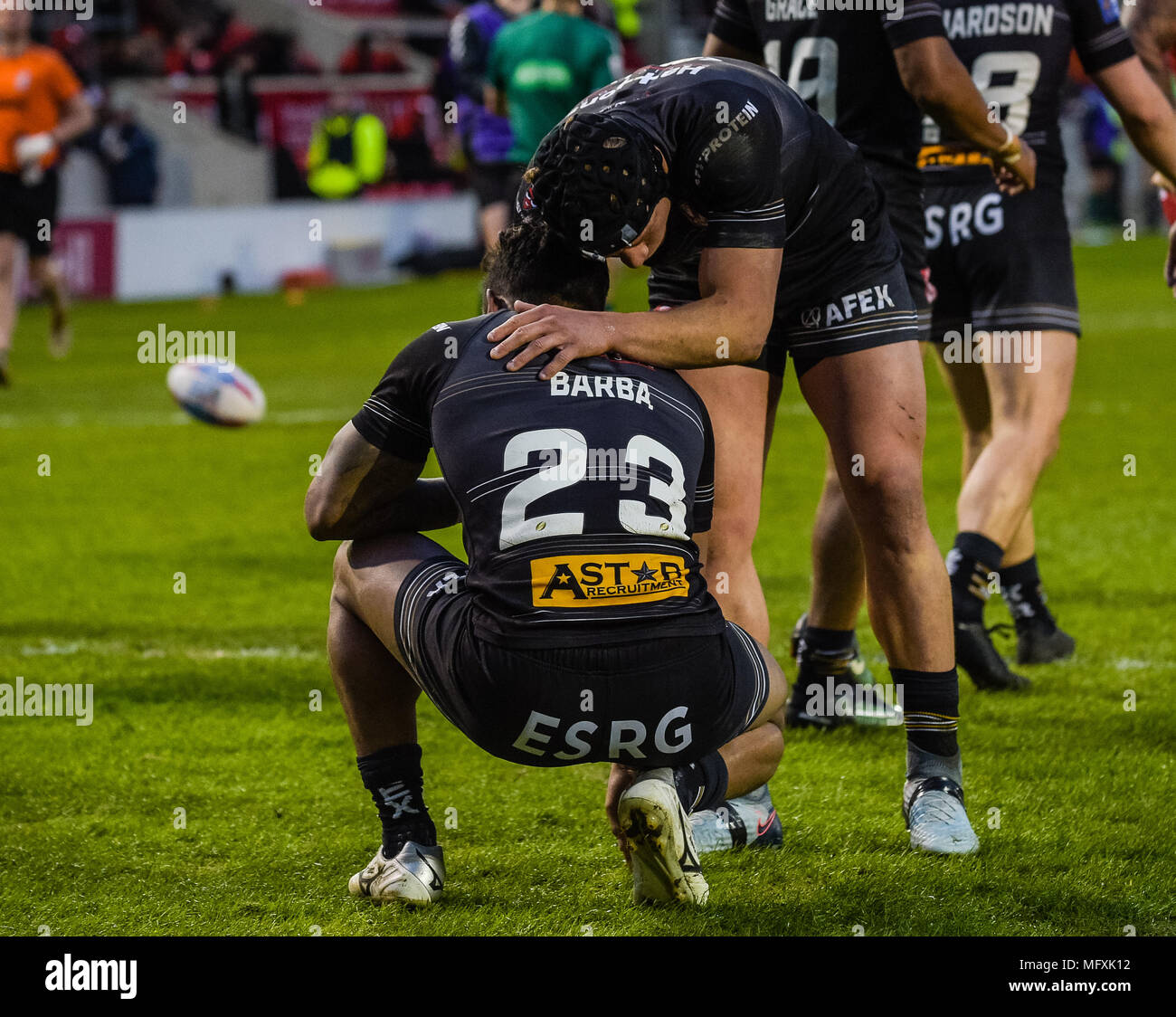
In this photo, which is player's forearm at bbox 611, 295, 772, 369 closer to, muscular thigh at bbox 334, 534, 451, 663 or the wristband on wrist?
muscular thigh at bbox 334, 534, 451, 663

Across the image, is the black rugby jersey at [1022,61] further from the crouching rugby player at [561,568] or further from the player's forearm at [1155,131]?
the crouching rugby player at [561,568]

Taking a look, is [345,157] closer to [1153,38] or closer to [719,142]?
[1153,38]

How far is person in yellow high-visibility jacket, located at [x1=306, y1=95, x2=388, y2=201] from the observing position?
937 inches

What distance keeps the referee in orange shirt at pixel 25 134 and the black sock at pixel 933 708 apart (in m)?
9.55

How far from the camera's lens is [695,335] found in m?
3.18

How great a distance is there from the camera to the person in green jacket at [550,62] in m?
11.2

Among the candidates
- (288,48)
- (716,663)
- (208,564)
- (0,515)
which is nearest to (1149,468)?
(208,564)

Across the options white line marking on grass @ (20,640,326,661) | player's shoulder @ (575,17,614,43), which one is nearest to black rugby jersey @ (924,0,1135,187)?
white line marking on grass @ (20,640,326,661)

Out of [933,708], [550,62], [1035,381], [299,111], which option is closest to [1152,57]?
[1035,381]

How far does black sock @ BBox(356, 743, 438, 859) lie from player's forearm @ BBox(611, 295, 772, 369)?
952 mm

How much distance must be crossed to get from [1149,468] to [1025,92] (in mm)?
4058

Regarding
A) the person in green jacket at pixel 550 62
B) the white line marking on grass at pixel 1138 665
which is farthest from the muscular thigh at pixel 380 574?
the person in green jacket at pixel 550 62

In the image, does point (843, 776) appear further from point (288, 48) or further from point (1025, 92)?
point (288, 48)

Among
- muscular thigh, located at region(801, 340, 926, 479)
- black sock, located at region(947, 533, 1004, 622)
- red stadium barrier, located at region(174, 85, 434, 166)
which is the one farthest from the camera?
red stadium barrier, located at region(174, 85, 434, 166)
